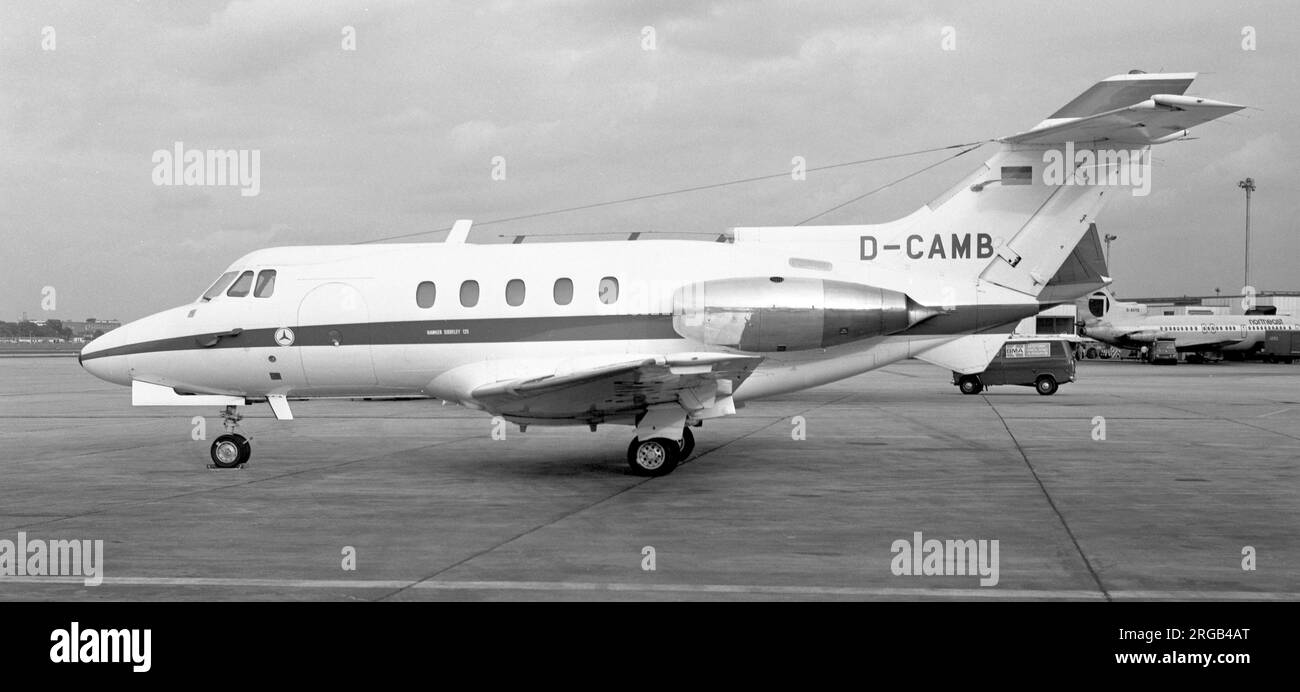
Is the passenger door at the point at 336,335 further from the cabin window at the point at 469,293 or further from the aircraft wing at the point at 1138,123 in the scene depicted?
the aircraft wing at the point at 1138,123

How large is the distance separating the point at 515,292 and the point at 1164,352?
59910 mm

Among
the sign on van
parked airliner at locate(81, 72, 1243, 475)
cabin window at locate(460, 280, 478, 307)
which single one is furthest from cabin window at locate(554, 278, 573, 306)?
the sign on van

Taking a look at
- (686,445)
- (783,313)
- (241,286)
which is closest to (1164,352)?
(686,445)

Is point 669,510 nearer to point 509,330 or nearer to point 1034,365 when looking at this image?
point 509,330

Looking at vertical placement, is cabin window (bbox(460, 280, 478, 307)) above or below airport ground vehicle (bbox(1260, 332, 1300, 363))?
above

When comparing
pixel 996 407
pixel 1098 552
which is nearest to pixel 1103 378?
pixel 996 407

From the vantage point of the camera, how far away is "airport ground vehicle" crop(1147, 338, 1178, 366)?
2509 inches

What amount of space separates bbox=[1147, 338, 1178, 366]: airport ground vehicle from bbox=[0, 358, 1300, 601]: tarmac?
4452 cm

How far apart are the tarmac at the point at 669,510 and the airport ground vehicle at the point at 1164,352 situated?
44519 mm

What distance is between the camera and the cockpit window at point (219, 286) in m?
15.4

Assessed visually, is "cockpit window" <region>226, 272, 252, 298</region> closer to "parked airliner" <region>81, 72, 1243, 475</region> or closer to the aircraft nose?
"parked airliner" <region>81, 72, 1243, 475</region>

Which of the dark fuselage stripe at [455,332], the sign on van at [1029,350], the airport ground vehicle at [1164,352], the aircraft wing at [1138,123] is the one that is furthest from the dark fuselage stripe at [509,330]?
the airport ground vehicle at [1164,352]

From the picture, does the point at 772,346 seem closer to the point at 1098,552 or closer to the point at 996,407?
the point at 1098,552

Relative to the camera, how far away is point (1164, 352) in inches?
2517
